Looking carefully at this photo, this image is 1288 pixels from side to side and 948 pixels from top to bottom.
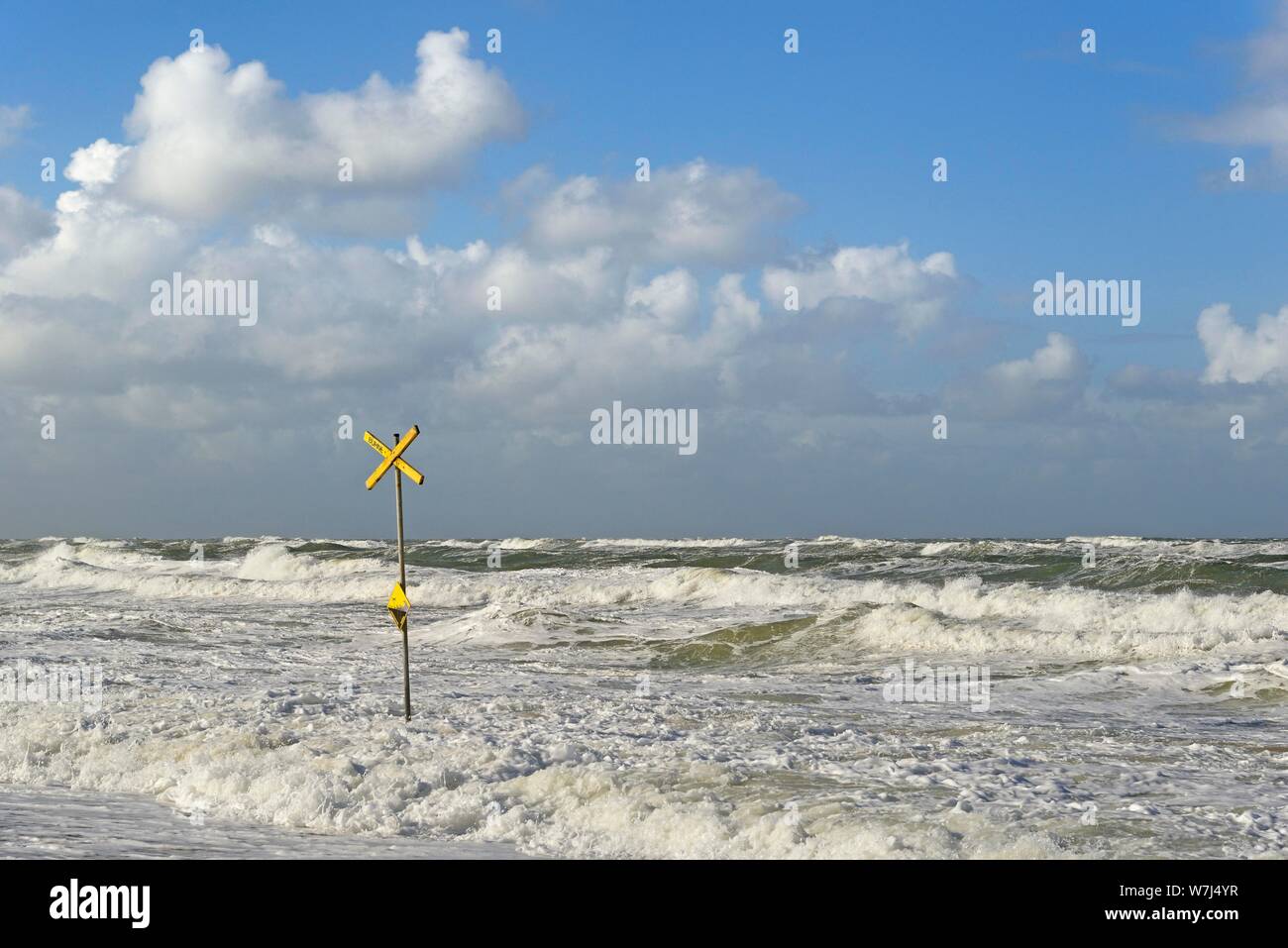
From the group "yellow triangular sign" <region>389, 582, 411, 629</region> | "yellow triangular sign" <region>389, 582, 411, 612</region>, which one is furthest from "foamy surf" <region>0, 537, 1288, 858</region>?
"yellow triangular sign" <region>389, 582, 411, 612</region>

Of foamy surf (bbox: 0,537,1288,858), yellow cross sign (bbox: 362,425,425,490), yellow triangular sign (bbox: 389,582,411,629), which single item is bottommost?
foamy surf (bbox: 0,537,1288,858)

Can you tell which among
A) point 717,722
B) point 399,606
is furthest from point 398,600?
point 717,722

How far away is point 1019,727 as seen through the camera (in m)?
14.2

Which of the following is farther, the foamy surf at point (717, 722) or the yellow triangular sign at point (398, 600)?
the yellow triangular sign at point (398, 600)

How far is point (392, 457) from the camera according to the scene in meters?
13.0

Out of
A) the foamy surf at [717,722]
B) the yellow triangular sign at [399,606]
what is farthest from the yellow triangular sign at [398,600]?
the foamy surf at [717,722]

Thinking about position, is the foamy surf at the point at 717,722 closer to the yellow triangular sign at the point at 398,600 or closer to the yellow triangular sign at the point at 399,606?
the yellow triangular sign at the point at 399,606

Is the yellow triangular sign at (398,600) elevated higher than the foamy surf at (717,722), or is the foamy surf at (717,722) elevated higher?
the yellow triangular sign at (398,600)

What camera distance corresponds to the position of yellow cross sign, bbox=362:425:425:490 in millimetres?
12828

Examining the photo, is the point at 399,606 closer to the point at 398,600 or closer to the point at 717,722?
the point at 398,600

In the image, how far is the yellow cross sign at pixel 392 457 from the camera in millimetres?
12828

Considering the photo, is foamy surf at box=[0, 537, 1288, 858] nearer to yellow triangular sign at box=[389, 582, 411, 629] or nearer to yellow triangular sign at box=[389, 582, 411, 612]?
yellow triangular sign at box=[389, 582, 411, 629]
